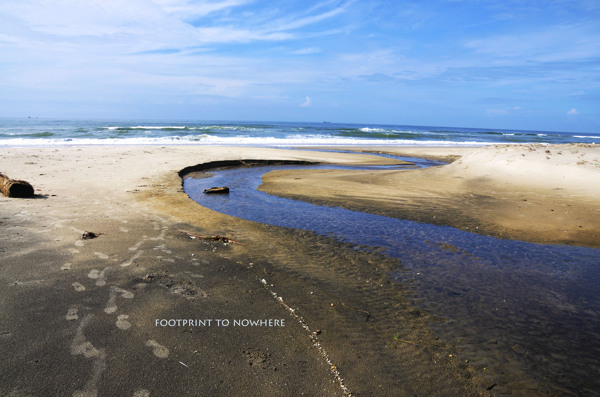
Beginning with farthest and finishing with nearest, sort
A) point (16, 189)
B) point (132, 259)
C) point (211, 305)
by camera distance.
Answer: point (16, 189), point (132, 259), point (211, 305)

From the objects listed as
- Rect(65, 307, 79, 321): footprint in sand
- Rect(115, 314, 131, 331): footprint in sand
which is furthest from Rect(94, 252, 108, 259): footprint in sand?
Rect(115, 314, 131, 331): footprint in sand

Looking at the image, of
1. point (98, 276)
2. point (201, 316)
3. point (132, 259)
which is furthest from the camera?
point (132, 259)

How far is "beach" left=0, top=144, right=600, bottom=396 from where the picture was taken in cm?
266

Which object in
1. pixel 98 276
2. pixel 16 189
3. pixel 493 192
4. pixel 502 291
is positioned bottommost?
pixel 502 291

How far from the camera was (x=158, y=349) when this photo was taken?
9.56 feet

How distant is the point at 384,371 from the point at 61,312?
313cm

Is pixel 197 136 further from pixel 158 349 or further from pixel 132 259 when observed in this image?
pixel 158 349

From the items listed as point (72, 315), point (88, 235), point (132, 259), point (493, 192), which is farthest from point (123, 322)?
point (493, 192)

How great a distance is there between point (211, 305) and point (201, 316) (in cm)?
22

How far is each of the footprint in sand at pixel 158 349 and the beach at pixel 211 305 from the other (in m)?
0.01

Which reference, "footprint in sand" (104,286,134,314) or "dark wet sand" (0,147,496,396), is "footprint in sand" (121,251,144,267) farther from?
"footprint in sand" (104,286,134,314)

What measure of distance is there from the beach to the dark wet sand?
0.01 metres

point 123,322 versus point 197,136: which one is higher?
point 197,136

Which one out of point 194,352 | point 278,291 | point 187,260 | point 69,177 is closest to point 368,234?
point 278,291
